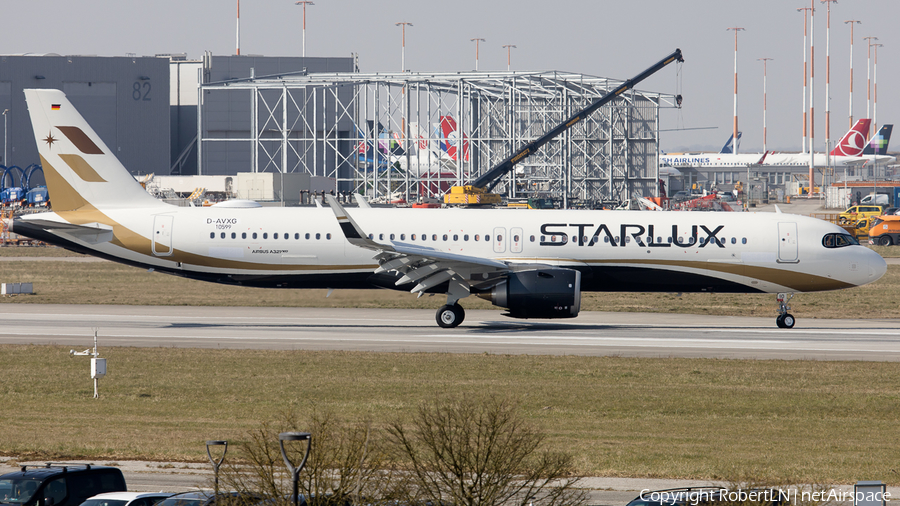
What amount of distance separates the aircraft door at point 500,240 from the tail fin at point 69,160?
517 inches

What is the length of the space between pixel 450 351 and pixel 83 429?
1191 cm

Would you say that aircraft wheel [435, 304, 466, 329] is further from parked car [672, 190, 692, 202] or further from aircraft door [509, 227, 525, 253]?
parked car [672, 190, 692, 202]

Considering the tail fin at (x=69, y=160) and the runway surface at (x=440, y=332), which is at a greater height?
the tail fin at (x=69, y=160)

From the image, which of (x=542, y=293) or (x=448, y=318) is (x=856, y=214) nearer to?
(x=542, y=293)

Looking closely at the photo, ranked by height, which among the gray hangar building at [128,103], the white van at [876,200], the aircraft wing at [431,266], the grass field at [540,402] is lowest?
the grass field at [540,402]

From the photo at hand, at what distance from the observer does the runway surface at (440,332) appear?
1092 inches

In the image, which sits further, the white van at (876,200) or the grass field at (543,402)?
the white van at (876,200)

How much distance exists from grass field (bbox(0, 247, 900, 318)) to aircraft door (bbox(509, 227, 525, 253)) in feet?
15.1

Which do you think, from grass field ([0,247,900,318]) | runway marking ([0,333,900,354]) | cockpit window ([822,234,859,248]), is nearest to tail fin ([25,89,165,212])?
runway marking ([0,333,900,354])

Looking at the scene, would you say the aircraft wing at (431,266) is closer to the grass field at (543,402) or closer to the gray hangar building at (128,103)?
the grass field at (543,402)

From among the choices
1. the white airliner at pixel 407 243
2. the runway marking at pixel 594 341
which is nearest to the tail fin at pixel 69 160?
the white airliner at pixel 407 243

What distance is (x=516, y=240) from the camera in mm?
32281

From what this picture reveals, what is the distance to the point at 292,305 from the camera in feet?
127

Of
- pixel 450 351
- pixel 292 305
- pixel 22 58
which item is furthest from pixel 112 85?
pixel 450 351
